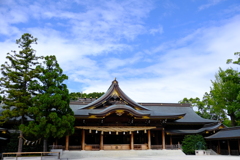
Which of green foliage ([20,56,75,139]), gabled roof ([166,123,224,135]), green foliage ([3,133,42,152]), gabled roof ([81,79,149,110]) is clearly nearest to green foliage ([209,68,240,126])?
gabled roof ([166,123,224,135])

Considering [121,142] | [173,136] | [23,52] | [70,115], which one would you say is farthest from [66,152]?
[173,136]

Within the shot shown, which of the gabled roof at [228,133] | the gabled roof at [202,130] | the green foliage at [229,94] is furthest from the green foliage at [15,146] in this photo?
the green foliage at [229,94]

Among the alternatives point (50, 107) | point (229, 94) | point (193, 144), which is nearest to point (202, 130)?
point (193, 144)

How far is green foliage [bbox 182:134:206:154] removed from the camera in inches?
1009

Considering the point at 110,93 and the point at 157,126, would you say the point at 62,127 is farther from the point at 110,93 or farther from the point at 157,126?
the point at 157,126

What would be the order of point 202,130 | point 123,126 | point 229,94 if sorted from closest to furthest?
1. point 123,126
2. point 202,130
3. point 229,94

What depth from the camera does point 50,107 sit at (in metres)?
19.2

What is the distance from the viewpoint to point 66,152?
23.1m

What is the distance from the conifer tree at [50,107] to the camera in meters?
17.9

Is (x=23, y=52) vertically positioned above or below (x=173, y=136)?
above

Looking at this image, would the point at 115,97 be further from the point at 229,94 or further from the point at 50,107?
the point at 229,94

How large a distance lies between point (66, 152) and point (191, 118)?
18483 mm

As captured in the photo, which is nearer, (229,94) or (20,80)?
(20,80)

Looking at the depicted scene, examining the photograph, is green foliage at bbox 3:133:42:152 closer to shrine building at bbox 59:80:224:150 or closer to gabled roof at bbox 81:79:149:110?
shrine building at bbox 59:80:224:150
